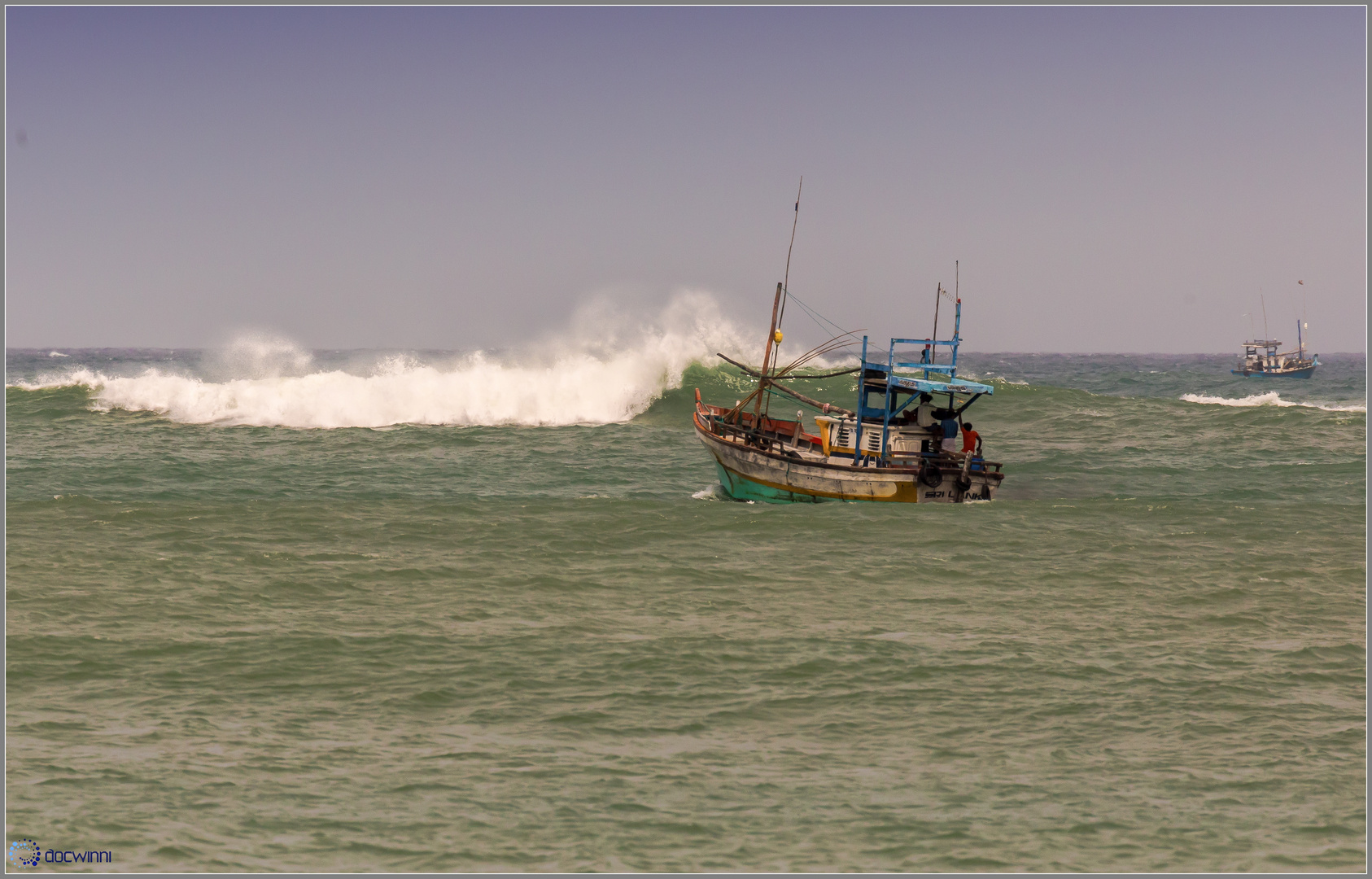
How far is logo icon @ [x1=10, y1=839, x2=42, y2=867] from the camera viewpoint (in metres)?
6.84

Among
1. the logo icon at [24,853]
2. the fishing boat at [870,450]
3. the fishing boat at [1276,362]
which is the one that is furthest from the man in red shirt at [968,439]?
the fishing boat at [1276,362]

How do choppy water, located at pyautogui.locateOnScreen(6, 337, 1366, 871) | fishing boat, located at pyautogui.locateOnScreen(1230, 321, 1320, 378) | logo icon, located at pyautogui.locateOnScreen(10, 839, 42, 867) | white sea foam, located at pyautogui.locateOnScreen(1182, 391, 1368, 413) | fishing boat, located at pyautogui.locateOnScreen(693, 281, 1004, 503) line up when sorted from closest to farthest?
logo icon, located at pyautogui.locateOnScreen(10, 839, 42, 867)
choppy water, located at pyautogui.locateOnScreen(6, 337, 1366, 871)
fishing boat, located at pyautogui.locateOnScreen(693, 281, 1004, 503)
white sea foam, located at pyautogui.locateOnScreen(1182, 391, 1368, 413)
fishing boat, located at pyautogui.locateOnScreen(1230, 321, 1320, 378)

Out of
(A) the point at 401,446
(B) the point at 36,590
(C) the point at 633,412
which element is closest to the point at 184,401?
(A) the point at 401,446

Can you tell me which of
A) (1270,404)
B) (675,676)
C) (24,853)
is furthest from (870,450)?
(1270,404)

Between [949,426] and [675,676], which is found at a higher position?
[949,426]

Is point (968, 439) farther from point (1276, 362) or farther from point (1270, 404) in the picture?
point (1276, 362)

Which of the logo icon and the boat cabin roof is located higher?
the boat cabin roof

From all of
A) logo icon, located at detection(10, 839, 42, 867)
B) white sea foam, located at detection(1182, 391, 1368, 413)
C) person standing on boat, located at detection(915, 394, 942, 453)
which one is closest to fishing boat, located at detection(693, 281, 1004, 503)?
person standing on boat, located at detection(915, 394, 942, 453)

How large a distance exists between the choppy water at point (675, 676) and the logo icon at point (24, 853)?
85 mm

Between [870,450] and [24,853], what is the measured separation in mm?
19605

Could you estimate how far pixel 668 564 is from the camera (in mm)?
16625

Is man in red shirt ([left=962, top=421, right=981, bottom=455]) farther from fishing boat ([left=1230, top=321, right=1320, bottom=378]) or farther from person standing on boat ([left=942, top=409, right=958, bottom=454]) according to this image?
fishing boat ([left=1230, top=321, right=1320, bottom=378])

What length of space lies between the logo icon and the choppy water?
3.4 inches

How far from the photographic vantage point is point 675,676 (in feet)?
36.2
